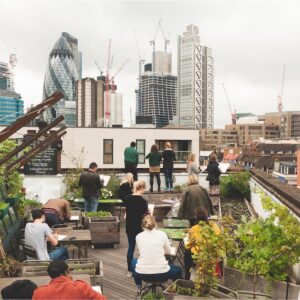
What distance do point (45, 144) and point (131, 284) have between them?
6408mm

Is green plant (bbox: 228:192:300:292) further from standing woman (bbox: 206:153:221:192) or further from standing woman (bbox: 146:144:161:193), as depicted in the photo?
standing woman (bbox: 146:144:161:193)

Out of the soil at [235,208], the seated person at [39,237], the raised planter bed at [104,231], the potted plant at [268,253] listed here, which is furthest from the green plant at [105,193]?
the potted plant at [268,253]

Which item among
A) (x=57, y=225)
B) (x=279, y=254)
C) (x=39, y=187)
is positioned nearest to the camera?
(x=279, y=254)

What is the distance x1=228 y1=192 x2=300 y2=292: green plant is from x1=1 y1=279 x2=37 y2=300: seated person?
9.38 feet

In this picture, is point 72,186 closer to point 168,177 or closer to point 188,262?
point 168,177

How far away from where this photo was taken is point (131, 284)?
770 centimetres

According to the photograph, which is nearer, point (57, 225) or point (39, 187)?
point (57, 225)

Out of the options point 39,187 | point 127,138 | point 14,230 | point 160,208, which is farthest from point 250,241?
point 127,138

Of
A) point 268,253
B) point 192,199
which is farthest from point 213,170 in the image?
point 268,253

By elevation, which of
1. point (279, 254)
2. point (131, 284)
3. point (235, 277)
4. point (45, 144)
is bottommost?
point (131, 284)

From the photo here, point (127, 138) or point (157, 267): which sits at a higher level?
point (127, 138)

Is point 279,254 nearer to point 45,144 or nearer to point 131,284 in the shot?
point 131,284

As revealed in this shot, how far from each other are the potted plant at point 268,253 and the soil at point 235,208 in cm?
572

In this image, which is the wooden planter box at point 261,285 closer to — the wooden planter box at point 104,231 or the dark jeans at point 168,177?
the wooden planter box at point 104,231
